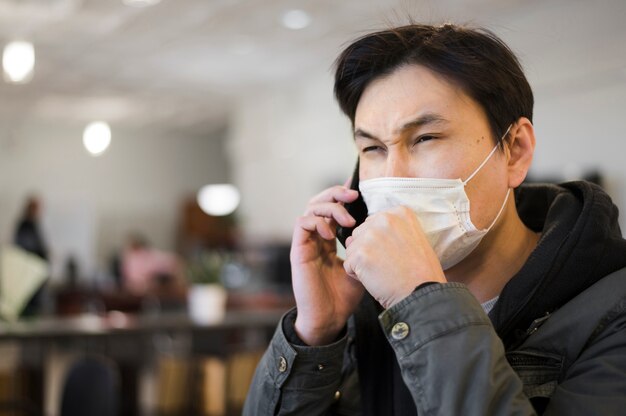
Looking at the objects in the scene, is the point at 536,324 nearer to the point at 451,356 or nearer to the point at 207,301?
the point at 451,356

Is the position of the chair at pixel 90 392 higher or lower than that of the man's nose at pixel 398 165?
lower

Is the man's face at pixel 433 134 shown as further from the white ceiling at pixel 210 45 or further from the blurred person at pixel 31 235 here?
the blurred person at pixel 31 235

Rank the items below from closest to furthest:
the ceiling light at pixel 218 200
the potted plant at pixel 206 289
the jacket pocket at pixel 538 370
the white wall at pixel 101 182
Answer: the jacket pocket at pixel 538 370 → the potted plant at pixel 206 289 → the white wall at pixel 101 182 → the ceiling light at pixel 218 200

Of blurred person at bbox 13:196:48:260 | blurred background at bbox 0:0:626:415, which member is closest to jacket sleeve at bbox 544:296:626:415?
blurred background at bbox 0:0:626:415

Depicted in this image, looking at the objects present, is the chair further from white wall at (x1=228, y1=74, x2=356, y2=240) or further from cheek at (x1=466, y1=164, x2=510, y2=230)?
white wall at (x1=228, y1=74, x2=356, y2=240)

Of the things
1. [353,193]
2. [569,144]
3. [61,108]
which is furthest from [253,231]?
[353,193]

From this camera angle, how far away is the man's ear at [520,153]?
48.2 inches

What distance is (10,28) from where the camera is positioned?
27.1 feet

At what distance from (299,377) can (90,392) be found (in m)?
2.02

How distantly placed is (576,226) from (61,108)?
12.9 meters

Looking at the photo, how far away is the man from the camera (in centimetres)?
97

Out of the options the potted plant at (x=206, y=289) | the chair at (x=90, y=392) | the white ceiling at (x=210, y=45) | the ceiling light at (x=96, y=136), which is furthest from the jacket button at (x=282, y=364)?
the ceiling light at (x=96, y=136)

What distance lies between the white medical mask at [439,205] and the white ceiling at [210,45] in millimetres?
3218

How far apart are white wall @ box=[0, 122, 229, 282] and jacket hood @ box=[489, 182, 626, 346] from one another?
13.7m
